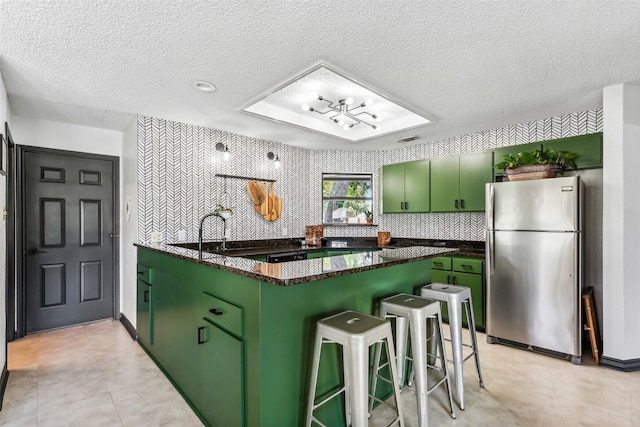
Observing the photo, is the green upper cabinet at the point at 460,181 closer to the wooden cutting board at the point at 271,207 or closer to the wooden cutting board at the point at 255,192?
the wooden cutting board at the point at 271,207

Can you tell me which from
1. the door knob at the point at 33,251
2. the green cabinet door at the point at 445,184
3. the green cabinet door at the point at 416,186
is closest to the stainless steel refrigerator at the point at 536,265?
the green cabinet door at the point at 445,184

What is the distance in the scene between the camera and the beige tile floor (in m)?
2.02

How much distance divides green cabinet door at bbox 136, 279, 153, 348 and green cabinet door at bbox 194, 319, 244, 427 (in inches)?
42.8

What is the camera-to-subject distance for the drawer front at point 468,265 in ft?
11.8

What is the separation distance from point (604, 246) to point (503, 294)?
0.92 meters

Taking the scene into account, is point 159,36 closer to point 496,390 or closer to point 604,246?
point 496,390

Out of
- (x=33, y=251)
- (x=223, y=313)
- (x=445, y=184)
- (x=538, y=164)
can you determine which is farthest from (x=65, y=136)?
(x=538, y=164)

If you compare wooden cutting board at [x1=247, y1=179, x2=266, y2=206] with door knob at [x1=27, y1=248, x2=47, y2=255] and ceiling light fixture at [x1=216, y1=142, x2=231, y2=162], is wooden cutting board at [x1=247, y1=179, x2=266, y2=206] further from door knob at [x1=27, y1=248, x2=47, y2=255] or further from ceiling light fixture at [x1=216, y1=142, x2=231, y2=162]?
door knob at [x1=27, y1=248, x2=47, y2=255]

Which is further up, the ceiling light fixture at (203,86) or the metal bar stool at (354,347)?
the ceiling light fixture at (203,86)

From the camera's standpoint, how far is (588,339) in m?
3.10

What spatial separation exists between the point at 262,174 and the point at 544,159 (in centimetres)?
324

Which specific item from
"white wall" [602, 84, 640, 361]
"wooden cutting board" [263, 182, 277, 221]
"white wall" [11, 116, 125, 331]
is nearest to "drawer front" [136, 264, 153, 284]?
"white wall" [11, 116, 125, 331]

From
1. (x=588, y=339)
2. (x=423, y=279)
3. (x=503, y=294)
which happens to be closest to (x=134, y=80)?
(x=423, y=279)

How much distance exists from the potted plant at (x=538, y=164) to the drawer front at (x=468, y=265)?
98 centimetres
